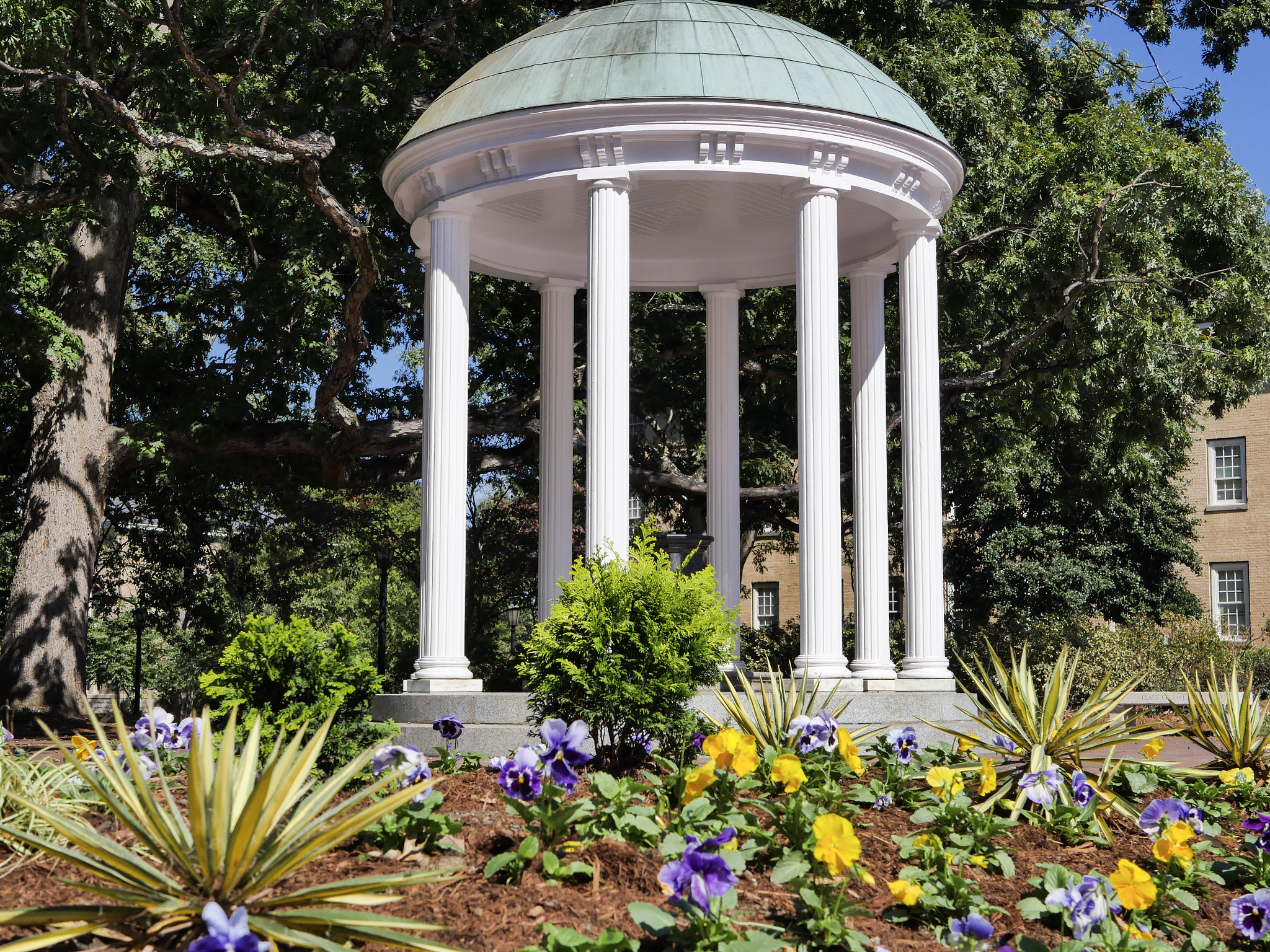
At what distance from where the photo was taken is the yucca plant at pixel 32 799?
23.6 ft

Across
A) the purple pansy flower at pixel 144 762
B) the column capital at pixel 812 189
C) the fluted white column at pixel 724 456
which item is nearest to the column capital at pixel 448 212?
the column capital at pixel 812 189

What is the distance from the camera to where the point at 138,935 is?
232 inches

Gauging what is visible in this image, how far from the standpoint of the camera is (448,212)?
17.2 metres

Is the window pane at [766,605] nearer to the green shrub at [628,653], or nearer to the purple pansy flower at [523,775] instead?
the green shrub at [628,653]

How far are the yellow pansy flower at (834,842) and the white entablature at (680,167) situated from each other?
1105 centimetres

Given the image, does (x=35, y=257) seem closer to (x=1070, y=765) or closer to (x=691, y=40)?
(x=691, y=40)

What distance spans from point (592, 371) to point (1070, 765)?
24.7 ft

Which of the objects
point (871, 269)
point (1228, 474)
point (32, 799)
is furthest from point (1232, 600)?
point (32, 799)

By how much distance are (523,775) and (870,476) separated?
11.2 metres

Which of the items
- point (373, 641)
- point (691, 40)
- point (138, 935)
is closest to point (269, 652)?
point (138, 935)

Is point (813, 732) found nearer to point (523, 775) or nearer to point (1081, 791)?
point (1081, 791)

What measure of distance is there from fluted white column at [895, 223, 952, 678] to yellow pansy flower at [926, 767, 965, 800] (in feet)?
26.9

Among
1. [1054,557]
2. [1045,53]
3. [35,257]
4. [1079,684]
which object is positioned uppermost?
[1045,53]

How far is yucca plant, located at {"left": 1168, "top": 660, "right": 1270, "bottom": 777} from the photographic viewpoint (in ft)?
38.4
